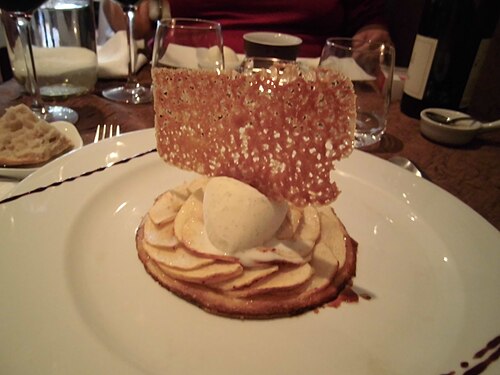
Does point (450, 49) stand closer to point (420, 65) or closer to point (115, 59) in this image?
point (420, 65)

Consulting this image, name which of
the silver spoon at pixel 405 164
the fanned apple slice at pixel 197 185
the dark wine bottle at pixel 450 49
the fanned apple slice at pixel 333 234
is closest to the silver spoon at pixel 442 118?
the dark wine bottle at pixel 450 49

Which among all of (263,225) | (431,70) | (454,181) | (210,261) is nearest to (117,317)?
(210,261)

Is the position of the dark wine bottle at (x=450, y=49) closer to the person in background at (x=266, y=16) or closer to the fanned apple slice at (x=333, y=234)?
the person in background at (x=266, y=16)

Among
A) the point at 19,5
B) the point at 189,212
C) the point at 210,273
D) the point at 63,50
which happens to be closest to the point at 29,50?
the point at 19,5

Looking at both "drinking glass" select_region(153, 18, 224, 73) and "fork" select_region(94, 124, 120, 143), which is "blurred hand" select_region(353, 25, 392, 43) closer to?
"drinking glass" select_region(153, 18, 224, 73)

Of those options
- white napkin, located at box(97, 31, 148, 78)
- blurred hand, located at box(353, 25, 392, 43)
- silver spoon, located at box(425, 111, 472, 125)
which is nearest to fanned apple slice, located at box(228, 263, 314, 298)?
silver spoon, located at box(425, 111, 472, 125)

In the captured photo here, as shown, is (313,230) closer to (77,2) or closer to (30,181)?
(30,181)
